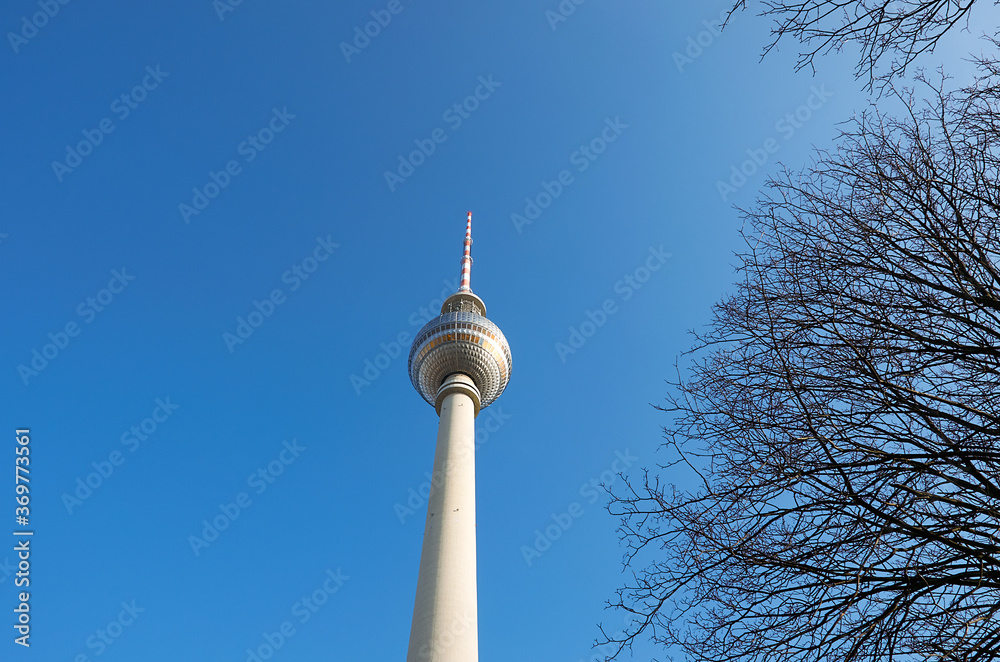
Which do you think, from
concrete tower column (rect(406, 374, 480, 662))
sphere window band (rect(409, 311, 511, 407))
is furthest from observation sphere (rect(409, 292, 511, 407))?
concrete tower column (rect(406, 374, 480, 662))

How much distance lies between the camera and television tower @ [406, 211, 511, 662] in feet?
96.8

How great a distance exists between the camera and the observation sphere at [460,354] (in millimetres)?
46938

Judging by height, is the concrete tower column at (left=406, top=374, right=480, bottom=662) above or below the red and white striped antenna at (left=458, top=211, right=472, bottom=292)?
below

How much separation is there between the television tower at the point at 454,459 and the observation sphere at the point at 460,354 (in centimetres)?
7

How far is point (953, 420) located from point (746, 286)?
2.41 metres

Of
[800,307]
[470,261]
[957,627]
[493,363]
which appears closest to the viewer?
[957,627]

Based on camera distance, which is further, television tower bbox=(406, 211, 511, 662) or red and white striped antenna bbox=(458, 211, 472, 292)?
red and white striped antenna bbox=(458, 211, 472, 292)

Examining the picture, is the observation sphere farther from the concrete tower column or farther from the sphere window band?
the concrete tower column

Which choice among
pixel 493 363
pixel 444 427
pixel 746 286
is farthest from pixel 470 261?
pixel 746 286

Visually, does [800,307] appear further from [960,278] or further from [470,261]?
[470,261]

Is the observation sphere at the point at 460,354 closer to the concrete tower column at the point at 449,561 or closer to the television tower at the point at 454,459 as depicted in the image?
the television tower at the point at 454,459

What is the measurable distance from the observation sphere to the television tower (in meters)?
0.07

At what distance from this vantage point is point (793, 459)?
6980 mm

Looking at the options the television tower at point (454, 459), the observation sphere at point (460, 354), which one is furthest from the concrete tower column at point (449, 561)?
the observation sphere at point (460, 354)
